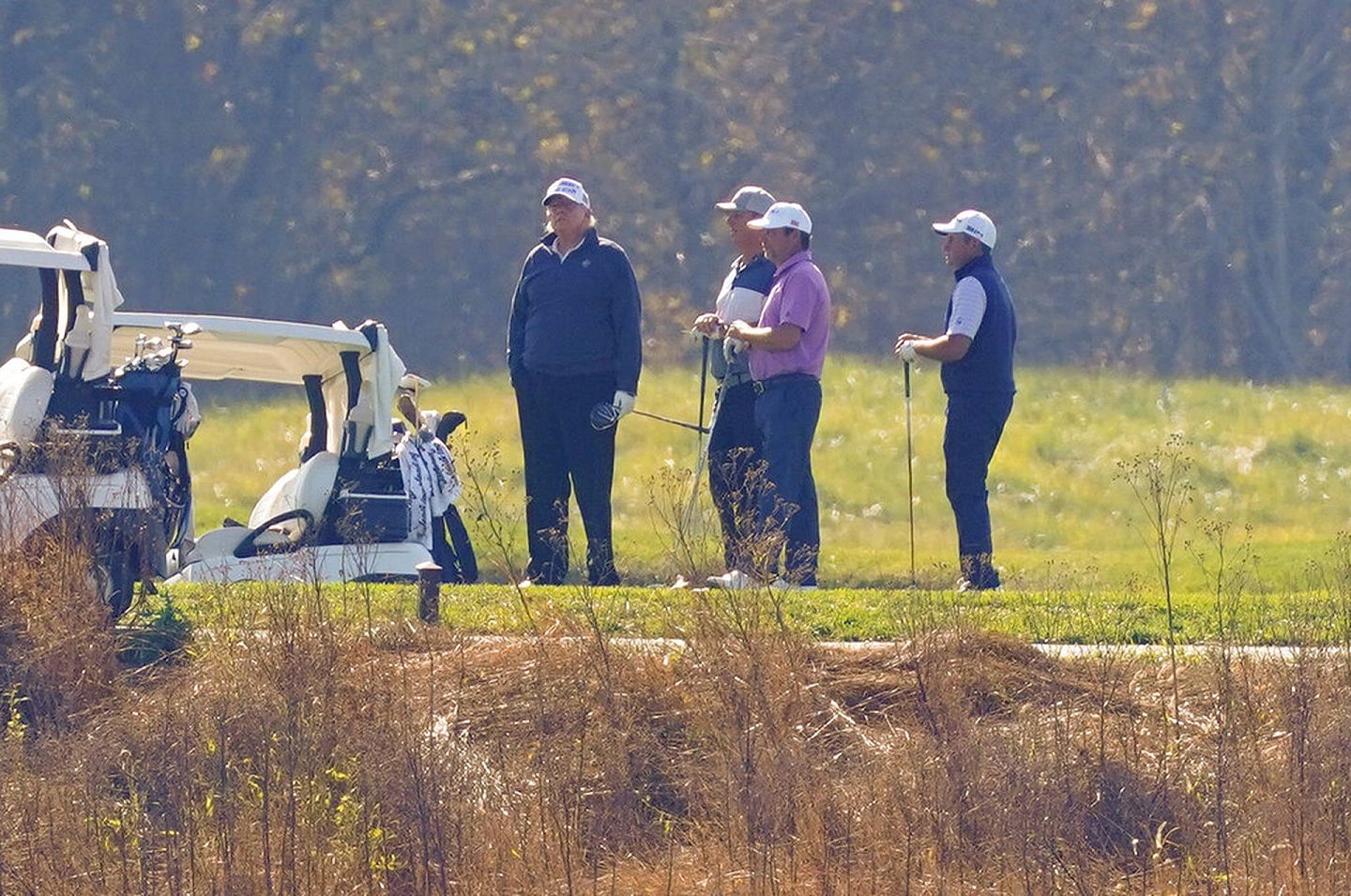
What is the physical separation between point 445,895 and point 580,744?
0.88 m

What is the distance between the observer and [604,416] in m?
12.1

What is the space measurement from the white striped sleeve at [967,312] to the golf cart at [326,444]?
2857 mm

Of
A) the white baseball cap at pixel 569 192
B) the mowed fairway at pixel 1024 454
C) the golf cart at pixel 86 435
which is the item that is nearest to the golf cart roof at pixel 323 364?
the golf cart at pixel 86 435

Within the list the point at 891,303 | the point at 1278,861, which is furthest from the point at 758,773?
the point at 891,303

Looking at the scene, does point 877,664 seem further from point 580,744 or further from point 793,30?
point 793,30

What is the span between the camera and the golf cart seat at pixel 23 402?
31.5 feet

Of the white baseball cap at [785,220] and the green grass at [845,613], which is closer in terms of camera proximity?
the green grass at [845,613]

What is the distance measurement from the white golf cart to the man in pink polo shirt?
6.38 ft

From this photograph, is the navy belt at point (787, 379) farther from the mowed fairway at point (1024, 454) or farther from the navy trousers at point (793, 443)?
the mowed fairway at point (1024, 454)

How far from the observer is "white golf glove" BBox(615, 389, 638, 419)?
39.7ft

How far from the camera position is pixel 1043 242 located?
29953 mm

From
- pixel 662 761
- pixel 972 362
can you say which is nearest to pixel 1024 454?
pixel 972 362

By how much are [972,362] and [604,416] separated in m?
1.91

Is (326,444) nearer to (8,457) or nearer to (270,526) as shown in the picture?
(270,526)
